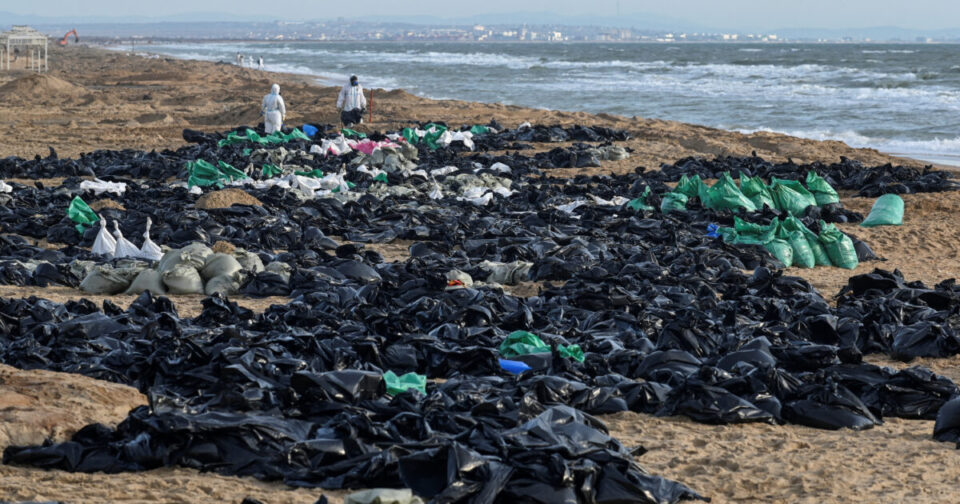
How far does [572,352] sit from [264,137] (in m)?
12.6

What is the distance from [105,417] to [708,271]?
5621 millimetres

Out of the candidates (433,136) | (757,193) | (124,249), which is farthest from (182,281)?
(433,136)

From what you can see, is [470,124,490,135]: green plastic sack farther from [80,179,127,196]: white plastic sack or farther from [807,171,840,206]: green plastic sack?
[807,171,840,206]: green plastic sack

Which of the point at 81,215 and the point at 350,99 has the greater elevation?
the point at 350,99

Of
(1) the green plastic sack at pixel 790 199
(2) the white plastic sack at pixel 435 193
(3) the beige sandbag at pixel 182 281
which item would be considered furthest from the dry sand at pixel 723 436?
(2) the white plastic sack at pixel 435 193

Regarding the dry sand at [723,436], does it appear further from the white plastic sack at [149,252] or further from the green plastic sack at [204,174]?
the green plastic sack at [204,174]

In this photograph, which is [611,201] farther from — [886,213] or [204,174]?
[204,174]

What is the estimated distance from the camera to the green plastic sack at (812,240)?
395 inches

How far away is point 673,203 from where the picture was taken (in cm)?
Result: 1188

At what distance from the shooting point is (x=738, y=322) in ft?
23.6

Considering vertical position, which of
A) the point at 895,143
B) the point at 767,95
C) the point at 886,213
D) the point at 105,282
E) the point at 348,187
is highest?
the point at 767,95

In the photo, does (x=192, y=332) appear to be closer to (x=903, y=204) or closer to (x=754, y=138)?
(x=903, y=204)

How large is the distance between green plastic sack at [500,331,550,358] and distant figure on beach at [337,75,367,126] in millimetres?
13876

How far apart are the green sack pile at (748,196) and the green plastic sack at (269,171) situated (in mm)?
5479
